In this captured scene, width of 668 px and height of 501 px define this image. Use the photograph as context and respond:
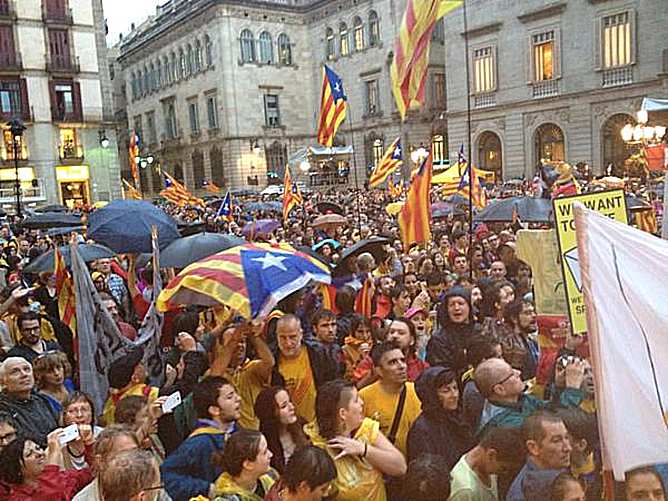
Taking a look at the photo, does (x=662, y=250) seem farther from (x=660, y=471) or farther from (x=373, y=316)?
(x=373, y=316)

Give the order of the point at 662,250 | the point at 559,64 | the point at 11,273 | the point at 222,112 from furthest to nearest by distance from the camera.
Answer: the point at 222,112
the point at 559,64
the point at 11,273
the point at 662,250

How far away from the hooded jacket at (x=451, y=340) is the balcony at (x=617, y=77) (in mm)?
24879

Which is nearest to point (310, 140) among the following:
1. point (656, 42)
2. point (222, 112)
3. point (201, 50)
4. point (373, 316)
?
point (222, 112)

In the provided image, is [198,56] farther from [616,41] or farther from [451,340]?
[451,340]

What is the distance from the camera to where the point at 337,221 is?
1283cm

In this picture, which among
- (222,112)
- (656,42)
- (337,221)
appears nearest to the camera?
(337,221)

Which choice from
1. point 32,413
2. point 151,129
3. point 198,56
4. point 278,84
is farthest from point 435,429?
point 151,129

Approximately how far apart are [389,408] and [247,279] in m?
1.25

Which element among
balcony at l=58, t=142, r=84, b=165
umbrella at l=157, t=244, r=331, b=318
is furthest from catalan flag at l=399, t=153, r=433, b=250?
balcony at l=58, t=142, r=84, b=165

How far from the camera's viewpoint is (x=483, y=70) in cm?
3231

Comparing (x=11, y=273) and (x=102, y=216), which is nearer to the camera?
(x=102, y=216)

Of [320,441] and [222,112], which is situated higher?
[222,112]

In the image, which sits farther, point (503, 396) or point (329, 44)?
point (329, 44)

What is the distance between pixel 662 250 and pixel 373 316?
12.7 ft
